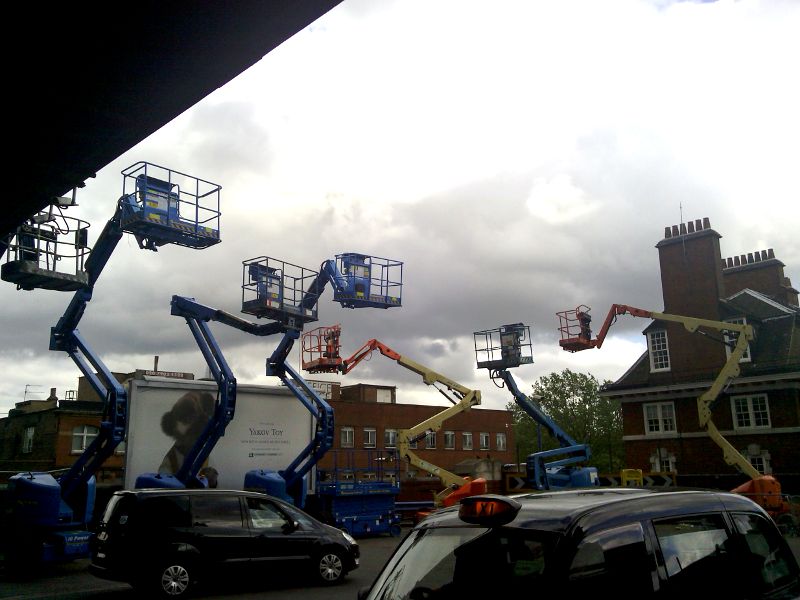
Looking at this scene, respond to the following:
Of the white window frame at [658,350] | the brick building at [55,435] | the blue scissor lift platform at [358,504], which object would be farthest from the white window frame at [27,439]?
the white window frame at [658,350]

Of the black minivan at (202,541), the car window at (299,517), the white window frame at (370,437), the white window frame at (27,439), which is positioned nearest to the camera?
the black minivan at (202,541)

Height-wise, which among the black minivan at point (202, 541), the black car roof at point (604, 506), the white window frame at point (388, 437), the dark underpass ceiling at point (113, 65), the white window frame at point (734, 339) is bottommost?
the black minivan at point (202, 541)

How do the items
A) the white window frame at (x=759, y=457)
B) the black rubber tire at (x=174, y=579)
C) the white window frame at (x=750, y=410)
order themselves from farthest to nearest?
the white window frame at (x=750, y=410) < the white window frame at (x=759, y=457) < the black rubber tire at (x=174, y=579)

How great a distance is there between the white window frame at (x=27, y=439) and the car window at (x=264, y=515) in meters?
31.2

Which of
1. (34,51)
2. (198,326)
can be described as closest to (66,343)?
(198,326)

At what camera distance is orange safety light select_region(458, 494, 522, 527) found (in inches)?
141

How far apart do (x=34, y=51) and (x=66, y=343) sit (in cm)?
1232

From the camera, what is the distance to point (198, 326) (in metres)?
19.1

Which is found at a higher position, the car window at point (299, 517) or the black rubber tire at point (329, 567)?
the car window at point (299, 517)

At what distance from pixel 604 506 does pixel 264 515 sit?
9.49 m

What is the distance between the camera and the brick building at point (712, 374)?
92.3ft

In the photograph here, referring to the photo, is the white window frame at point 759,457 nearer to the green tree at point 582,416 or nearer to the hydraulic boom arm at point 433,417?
the hydraulic boom arm at point 433,417

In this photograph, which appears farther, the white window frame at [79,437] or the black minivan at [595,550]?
the white window frame at [79,437]

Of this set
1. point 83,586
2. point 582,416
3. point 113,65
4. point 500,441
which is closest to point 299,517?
point 83,586
